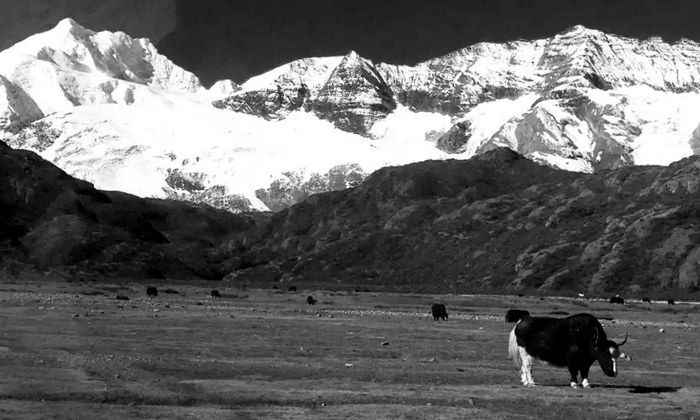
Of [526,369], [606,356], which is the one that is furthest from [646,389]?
[526,369]

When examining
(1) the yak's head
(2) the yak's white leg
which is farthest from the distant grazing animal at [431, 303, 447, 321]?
(1) the yak's head

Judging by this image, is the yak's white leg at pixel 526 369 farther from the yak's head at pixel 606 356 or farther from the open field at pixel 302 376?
the yak's head at pixel 606 356

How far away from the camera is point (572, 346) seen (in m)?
36.4

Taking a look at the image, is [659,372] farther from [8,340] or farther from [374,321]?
[374,321]

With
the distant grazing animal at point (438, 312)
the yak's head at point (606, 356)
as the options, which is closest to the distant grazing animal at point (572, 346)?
the yak's head at point (606, 356)

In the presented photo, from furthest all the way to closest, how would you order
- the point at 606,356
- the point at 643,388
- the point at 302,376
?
the point at 302,376 → the point at 643,388 → the point at 606,356

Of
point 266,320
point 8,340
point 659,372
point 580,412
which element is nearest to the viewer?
point 580,412

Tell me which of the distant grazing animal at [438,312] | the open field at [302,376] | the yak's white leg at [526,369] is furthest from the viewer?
the distant grazing animal at [438,312]

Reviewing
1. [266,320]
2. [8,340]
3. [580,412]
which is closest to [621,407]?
[580,412]

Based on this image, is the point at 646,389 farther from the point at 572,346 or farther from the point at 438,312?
the point at 438,312

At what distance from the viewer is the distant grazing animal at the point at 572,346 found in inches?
1427

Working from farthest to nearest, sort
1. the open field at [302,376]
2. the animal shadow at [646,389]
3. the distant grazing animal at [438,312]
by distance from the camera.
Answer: the distant grazing animal at [438,312] → the animal shadow at [646,389] → the open field at [302,376]

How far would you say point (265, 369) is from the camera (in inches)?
1599

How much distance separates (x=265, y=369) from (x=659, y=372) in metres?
17.0
